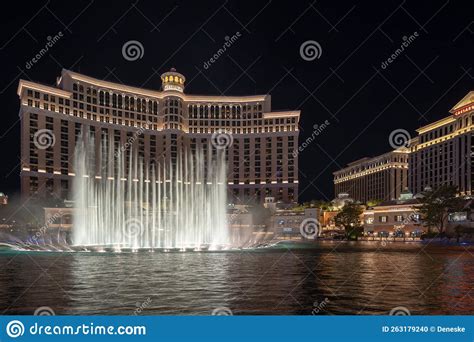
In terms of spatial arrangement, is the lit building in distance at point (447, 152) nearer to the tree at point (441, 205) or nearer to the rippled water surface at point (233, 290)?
the tree at point (441, 205)

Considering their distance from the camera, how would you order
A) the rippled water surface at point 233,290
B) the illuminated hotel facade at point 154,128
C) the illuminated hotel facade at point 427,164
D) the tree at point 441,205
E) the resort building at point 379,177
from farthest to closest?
the resort building at point 379,177 < the illuminated hotel facade at point 154,128 < the illuminated hotel facade at point 427,164 < the tree at point 441,205 < the rippled water surface at point 233,290

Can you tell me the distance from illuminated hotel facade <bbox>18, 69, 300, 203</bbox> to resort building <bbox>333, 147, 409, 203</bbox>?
106ft

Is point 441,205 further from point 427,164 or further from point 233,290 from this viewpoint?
point 233,290

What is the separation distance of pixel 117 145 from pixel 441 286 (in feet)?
355

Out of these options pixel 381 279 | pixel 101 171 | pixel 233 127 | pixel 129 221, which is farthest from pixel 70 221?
pixel 381 279

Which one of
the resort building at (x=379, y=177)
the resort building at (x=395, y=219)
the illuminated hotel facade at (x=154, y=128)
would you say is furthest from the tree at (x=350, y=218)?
the resort building at (x=379, y=177)

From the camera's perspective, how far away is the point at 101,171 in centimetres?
10725

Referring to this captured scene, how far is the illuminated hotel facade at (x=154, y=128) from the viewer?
4011 inches

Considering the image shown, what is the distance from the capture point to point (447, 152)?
109062 mm

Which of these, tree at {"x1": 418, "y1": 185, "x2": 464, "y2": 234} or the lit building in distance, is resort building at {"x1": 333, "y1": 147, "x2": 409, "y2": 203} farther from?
tree at {"x1": 418, "y1": 185, "x2": 464, "y2": 234}

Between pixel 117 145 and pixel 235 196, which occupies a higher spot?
pixel 117 145

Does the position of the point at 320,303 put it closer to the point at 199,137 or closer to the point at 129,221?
the point at 129,221

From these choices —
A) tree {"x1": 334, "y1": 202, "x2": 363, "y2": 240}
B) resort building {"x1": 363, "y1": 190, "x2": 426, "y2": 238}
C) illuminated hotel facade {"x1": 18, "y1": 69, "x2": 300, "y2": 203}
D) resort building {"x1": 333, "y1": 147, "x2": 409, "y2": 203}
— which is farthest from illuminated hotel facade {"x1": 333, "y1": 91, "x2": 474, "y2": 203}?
illuminated hotel facade {"x1": 18, "y1": 69, "x2": 300, "y2": 203}

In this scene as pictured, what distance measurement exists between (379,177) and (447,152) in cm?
4073
